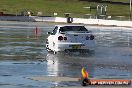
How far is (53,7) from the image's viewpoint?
11831 cm

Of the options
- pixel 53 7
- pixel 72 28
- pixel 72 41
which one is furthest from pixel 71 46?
pixel 53 7

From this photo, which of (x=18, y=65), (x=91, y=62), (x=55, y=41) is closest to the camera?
(x=18, y=65)

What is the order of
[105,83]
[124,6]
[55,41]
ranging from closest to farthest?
[105,83] < [55,41] < [124,6]

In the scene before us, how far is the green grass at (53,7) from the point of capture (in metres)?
110

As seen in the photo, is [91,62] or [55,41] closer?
[91,62]

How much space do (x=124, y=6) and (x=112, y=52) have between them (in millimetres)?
99930

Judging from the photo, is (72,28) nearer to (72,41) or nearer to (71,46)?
(72,41)

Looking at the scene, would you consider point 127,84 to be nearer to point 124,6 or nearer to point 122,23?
point 122,23

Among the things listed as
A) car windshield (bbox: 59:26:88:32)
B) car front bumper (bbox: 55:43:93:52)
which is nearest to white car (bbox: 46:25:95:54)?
car front bumper (bbox: 55:43:93:52)

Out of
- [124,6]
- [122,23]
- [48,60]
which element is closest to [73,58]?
[48,60]

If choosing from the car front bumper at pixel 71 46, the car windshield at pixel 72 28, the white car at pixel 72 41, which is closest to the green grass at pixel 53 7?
the car windshield at pixel 72 28

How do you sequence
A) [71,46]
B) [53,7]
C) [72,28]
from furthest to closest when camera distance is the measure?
[53,7] < [72,28] < [71,46]

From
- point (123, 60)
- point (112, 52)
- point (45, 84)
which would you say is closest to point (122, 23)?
point (112, 52)

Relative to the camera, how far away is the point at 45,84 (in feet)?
52.5
